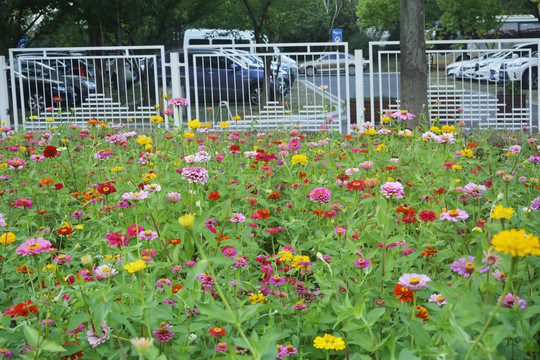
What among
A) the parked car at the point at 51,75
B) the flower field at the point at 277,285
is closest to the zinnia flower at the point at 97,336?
the flower field at the point at 277,285

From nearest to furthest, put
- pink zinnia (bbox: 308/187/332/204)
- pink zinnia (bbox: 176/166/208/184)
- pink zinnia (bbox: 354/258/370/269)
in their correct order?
1. pink zinnia (bbox: 354/258/370/269)
2. pink zinnia (bbox: 176/166/208/184)
3. pink zinnia (bbox: 308/187/332/204)

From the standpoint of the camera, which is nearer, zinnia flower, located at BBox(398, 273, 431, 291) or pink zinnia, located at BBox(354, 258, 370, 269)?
zinnia flower, located at BBox(398, 273, 431, 291)

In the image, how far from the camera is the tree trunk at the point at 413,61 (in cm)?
827

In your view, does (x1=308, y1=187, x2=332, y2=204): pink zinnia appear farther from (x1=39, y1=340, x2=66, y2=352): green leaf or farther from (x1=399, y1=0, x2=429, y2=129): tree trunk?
(x1=399, y1=0, x2=429, y2=129): tree trunk

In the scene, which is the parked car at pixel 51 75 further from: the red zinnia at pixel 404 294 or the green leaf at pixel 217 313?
the green leaf at pixel 217 313

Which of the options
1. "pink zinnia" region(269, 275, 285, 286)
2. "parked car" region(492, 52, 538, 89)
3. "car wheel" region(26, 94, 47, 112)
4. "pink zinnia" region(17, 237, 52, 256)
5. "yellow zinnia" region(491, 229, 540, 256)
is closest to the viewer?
"yellow zinnia" region(491, 229, 540, 256)

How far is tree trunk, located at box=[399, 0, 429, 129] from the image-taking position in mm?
8273

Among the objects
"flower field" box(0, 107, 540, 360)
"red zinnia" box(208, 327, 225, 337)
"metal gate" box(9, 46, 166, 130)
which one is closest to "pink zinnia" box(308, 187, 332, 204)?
"flower field" box(0, 107, 540, 360)

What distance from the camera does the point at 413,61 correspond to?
8.37 meters

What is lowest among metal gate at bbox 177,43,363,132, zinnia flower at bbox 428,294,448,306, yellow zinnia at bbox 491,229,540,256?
zinnia flower at bbox 428,294,448,306

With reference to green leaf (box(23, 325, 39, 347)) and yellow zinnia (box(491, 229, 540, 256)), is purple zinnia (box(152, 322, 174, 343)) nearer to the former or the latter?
green leaf (box(23, 325, 39, 347))

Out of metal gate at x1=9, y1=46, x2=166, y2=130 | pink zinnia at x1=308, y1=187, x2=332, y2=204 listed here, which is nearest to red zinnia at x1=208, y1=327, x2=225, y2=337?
pink zinnia at x1=308, y1=187, x2=332, y2=204

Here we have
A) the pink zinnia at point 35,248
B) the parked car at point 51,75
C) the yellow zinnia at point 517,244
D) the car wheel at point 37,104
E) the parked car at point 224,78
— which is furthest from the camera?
the parked car at point 51,75

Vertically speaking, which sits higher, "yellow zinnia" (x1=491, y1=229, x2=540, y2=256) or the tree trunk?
the tree trunk
